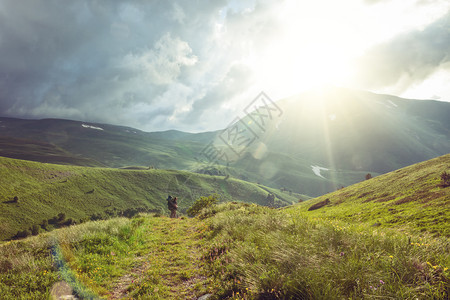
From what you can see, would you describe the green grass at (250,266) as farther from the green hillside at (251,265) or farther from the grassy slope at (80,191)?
the grassy slope at (80,191)

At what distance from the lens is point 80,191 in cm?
14062

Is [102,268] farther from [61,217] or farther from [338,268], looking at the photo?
[61,217]

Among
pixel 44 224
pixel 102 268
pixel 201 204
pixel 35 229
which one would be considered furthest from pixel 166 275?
pixel 44 224

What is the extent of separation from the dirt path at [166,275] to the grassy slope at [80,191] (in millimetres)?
134563

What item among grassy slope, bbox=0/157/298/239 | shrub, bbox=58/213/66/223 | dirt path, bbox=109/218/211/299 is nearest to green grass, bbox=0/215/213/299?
dirt path, bbox=109/218/211/299

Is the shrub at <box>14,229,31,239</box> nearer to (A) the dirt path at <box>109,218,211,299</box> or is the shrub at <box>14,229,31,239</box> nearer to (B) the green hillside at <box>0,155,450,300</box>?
(B) the green hillside at <box>0,155,450,300</box>

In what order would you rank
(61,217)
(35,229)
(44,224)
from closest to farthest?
(35,229) → (44,224) → (61,217)

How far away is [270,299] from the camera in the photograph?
14.5 feet

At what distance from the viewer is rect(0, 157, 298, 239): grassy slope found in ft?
364

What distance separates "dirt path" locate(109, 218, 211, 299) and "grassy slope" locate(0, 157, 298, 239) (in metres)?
135

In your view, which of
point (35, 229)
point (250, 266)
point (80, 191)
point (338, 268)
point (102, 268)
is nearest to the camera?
point (338, 268)

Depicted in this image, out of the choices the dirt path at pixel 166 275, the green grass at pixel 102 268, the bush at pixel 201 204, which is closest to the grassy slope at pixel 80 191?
the bush at pixel 201 204

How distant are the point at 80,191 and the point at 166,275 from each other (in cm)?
17140

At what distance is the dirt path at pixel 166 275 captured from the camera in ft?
20.0
